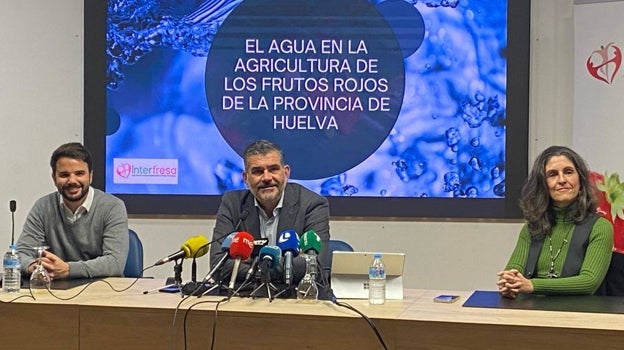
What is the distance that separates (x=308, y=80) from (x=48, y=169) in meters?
1.60

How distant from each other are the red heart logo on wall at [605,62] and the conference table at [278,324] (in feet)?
5.48

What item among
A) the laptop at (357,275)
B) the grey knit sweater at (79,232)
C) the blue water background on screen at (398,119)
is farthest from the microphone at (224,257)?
the blue water background on screen at (398,119)

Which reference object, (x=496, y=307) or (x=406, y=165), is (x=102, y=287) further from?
(x=406, y=165)

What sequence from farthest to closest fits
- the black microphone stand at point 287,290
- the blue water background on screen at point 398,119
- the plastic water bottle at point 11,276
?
1. the blue water background on screen at point 398,119
2. the plastic water bottle at point 11,276
3. the black microphone stand at point 287,290

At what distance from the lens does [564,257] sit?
2.98 m

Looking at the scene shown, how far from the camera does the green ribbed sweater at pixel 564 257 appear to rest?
2812 mm

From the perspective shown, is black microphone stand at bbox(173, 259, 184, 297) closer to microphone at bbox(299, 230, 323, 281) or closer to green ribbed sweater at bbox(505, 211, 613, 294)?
microphone at bbox(299, 230, 323, 281)

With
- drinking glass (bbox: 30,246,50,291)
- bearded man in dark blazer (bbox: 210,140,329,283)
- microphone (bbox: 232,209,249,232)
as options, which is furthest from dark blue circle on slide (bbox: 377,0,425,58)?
drinking glass (bbox: 30,246,50,291)

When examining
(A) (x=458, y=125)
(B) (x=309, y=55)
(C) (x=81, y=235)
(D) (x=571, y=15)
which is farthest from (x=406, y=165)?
(C) (x=81, y=235)

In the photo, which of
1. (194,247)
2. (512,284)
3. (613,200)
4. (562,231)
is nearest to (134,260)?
(194,247)

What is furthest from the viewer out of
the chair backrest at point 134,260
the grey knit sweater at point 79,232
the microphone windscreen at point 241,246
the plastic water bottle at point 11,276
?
the chair backrest at point 134,260

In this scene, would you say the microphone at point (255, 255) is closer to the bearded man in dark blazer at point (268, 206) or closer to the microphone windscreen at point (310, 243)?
the microphone windscreen at point (310, 243)

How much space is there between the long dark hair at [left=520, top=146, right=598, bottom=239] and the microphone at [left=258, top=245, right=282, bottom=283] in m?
1.04

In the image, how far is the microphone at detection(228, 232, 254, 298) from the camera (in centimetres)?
262
